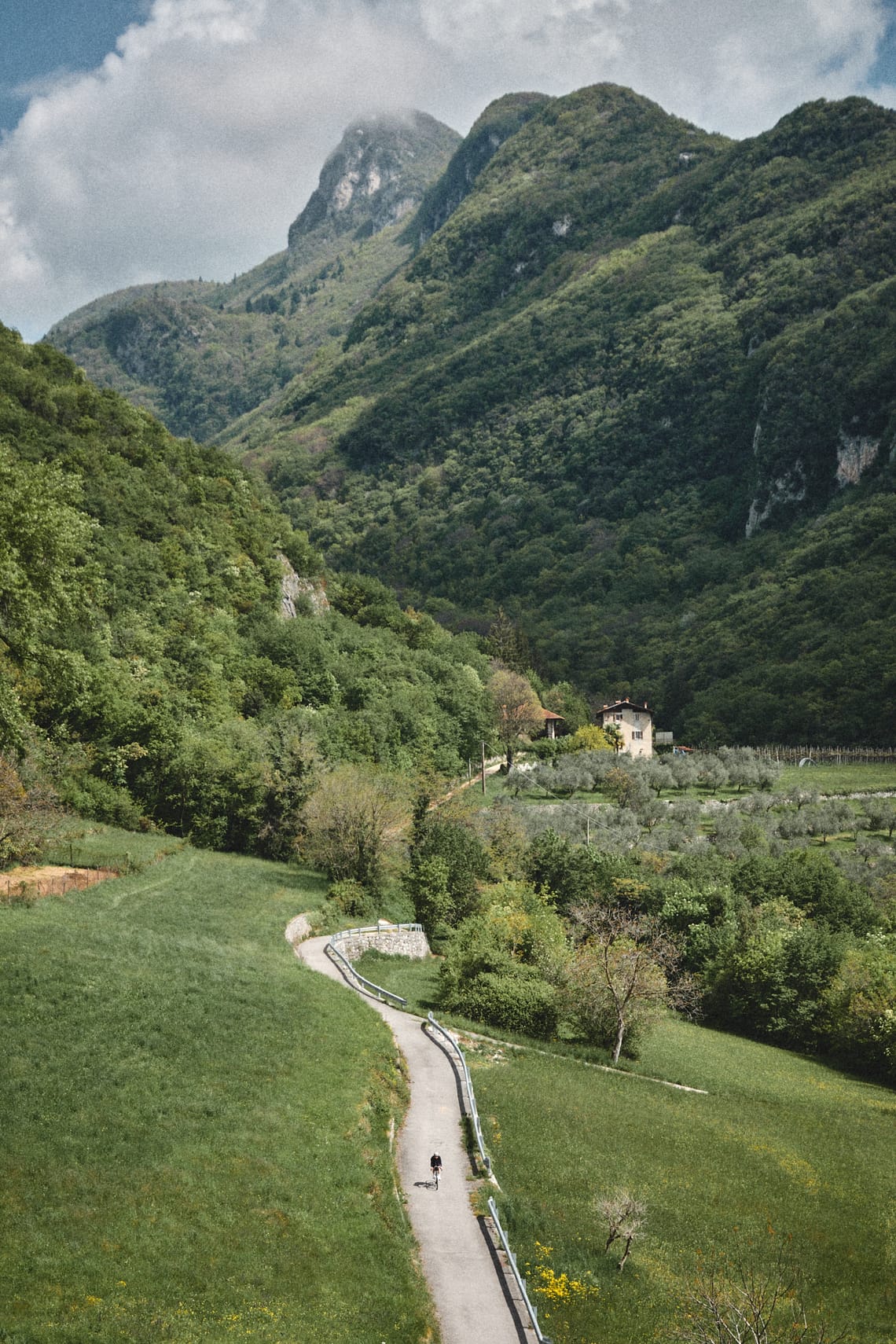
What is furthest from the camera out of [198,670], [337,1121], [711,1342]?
[198,670]

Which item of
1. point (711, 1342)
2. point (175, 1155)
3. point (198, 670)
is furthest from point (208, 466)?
point (711, 1342)

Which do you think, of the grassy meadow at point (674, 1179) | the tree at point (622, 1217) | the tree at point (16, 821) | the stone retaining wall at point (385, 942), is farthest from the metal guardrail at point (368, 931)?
the tree at point (622, 1217)

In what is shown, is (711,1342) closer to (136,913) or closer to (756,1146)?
(756,1146)

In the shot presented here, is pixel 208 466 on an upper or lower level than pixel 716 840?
upper

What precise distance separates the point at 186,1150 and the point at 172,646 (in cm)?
5362

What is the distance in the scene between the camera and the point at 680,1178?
25.2 meters

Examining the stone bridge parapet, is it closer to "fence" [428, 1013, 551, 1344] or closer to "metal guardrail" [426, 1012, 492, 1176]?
"metal guardrail" [426, 1012, 492, 1176]

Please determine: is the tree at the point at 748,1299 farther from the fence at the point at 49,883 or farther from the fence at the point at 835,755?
the fence at the point at 835,755

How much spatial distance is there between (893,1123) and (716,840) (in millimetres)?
44205

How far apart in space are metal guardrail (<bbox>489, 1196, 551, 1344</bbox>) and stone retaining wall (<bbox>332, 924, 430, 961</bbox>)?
82.3 feet

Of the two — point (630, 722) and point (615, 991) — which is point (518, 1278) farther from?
point (630, 722)

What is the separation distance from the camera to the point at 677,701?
166m

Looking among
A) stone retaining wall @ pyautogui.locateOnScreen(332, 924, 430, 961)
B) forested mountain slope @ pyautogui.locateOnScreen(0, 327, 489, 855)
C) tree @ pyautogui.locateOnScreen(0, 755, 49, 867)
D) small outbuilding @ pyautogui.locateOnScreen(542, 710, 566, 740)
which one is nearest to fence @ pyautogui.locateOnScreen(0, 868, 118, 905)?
tree @ pyautogui.locateOnScreen(0, 755, 49, 867)

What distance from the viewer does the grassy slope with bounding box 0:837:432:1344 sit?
1551 centimetres
